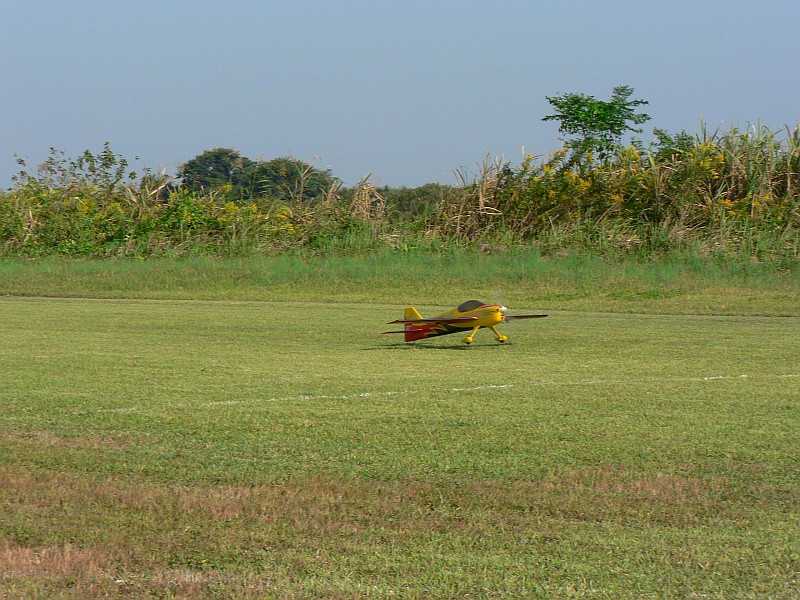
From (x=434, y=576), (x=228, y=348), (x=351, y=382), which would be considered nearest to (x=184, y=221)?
(x=228, y=348)

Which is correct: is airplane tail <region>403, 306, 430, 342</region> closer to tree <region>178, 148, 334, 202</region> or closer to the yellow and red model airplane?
the yellow and red model airplane

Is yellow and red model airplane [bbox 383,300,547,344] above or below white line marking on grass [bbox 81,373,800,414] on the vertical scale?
above

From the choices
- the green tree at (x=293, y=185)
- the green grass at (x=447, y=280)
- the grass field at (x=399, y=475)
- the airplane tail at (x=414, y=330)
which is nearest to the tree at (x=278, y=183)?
the green tree at (x=293, y=185)

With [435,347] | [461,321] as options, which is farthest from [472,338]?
[461,321]

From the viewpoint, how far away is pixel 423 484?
5.95m

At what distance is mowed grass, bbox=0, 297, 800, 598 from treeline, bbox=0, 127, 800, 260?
1886 centimetres

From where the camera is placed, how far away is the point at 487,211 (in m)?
33.9

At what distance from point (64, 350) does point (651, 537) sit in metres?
9.70

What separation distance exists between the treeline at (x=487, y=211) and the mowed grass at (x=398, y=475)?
18.9 m

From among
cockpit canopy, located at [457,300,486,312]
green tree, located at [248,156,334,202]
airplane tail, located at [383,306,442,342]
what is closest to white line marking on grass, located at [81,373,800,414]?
cockpit canopy, located at [457,300,486,312]

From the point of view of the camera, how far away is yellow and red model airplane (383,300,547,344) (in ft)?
45.0

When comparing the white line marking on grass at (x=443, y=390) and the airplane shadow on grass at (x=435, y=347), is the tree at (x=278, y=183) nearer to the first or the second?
the airplane shadow on grass at (x=435, y=347)

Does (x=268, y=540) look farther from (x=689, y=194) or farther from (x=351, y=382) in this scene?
(x=689, y=194)

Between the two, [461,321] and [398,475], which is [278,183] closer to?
[461,321]
